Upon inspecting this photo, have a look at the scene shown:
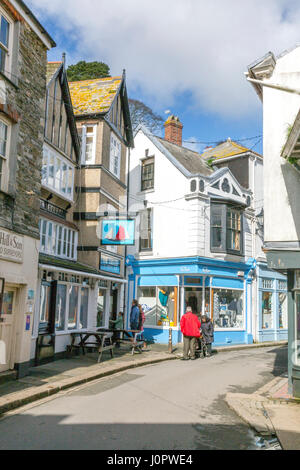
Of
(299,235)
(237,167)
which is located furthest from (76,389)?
(237,167)

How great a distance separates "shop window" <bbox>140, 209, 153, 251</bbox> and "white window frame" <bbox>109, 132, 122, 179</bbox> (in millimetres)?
3770

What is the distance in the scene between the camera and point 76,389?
10.0m

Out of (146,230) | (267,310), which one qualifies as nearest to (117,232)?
(146,230)

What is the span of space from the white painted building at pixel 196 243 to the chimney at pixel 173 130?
1816 millimetres

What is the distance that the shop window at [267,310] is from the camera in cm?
2421

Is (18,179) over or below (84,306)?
over

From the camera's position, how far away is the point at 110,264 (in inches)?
730

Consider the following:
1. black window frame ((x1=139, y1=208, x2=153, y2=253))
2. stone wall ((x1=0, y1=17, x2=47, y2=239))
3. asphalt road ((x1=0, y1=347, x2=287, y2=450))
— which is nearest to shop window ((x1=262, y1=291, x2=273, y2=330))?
black window frame ((x1=139, y1=208, x2=153, y2=253))

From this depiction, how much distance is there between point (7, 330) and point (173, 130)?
1881 centimetres

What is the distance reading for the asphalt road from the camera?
6145 millimetres

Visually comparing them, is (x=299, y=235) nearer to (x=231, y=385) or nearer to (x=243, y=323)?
(x=231, y=385)

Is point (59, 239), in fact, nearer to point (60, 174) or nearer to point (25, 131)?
point (60, 174)

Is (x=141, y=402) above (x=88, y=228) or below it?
below

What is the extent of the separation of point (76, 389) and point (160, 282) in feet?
39.5
